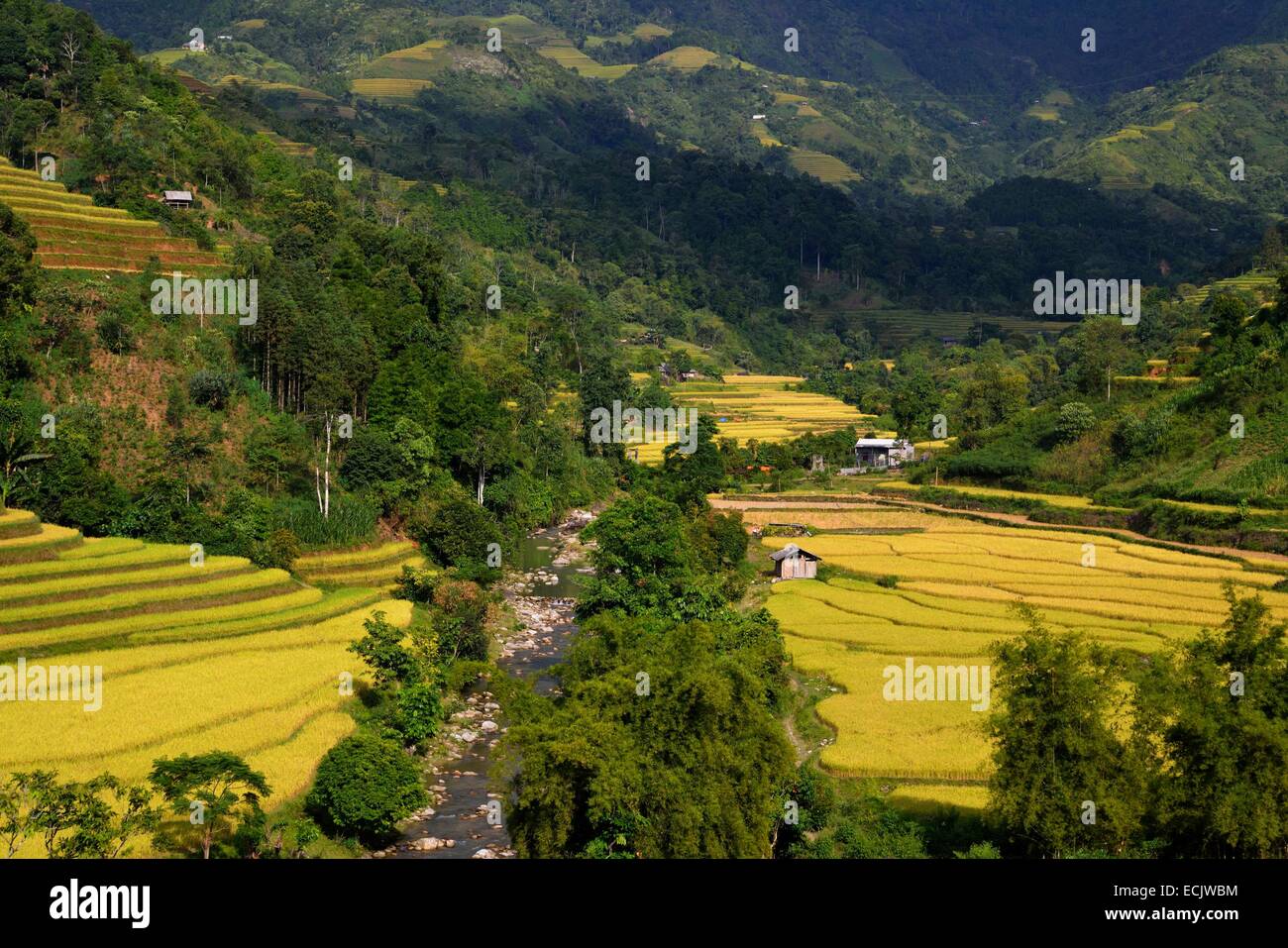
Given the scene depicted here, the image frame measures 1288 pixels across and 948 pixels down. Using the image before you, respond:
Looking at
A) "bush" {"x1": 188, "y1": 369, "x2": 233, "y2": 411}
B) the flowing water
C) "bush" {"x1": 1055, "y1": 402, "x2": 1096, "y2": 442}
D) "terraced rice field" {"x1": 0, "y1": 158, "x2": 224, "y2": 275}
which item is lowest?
the flowing water

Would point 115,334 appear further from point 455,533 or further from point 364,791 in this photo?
point 364,791

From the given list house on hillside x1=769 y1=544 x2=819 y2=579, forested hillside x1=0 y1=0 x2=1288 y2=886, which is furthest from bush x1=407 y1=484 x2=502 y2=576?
house on hillside x1=769 y1=544 x2=819 y2=579

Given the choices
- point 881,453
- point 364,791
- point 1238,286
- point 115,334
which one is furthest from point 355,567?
point 1238,286

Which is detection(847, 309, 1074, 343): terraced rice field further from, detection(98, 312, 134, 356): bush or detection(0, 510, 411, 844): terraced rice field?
detection(0, 510, 411, 844): terraced rice field

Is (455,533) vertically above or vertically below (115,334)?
below

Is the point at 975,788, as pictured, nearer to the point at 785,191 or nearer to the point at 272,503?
→ the point at 272,503
